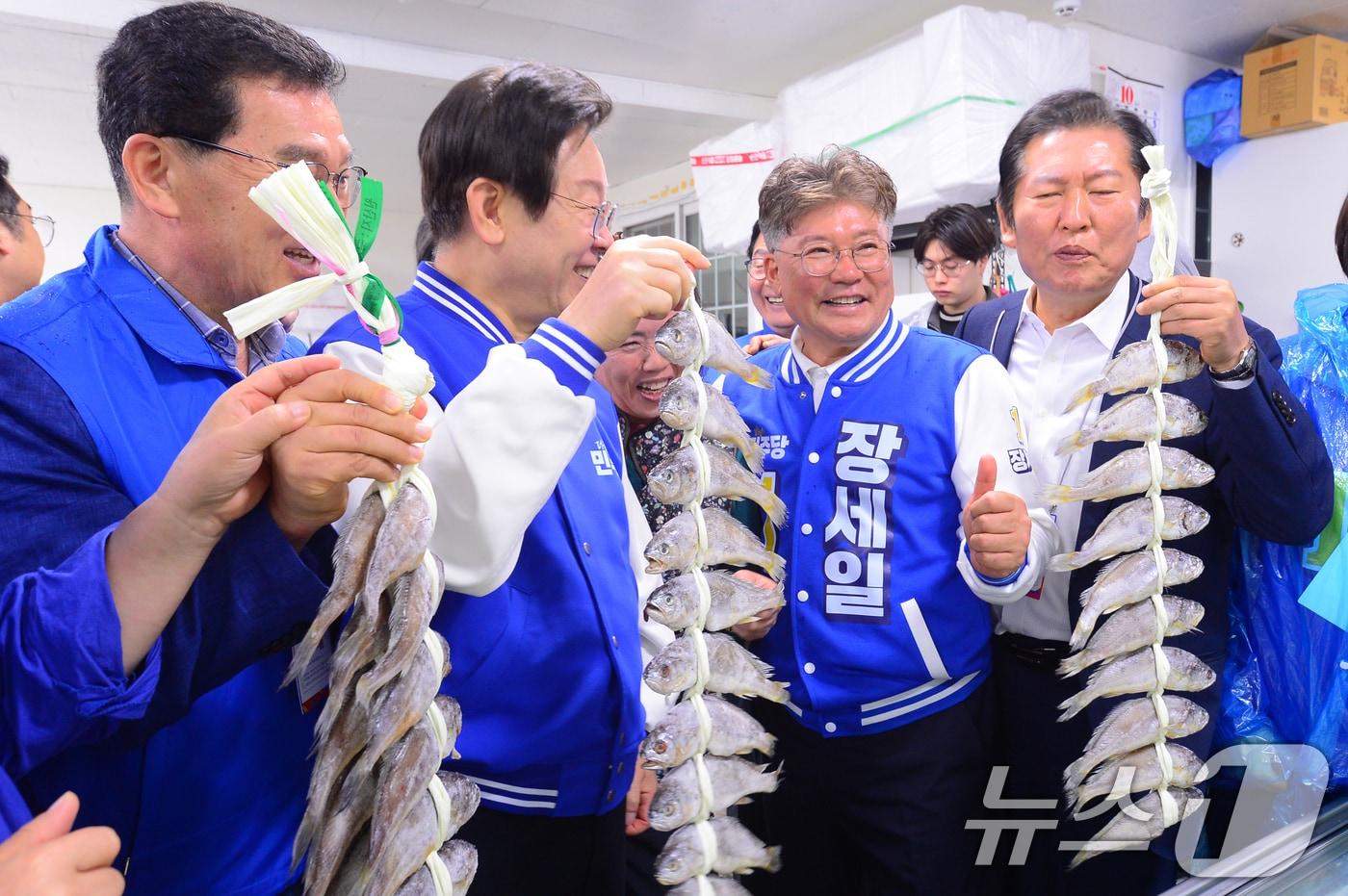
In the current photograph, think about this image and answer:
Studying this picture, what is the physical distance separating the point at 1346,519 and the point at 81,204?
1065 cm

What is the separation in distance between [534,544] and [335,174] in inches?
20.7

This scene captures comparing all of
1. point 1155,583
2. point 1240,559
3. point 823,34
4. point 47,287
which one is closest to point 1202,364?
point 1155,583

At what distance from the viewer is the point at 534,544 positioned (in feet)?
3.74

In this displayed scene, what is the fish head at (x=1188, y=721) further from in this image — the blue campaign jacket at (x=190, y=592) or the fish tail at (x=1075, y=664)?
the blue campaign jacket at (x=190, y=592)

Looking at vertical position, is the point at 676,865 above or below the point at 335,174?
below

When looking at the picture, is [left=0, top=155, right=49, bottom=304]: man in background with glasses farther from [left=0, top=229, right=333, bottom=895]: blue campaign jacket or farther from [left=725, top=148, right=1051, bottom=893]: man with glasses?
[left=725, top=148, right=1051, bottom=893]: man with glasses

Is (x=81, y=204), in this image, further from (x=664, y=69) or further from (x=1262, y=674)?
(x=1262, y=674)

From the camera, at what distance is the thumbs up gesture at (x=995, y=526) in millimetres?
1327

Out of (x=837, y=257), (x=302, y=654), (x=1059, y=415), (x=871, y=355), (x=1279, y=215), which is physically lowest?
(x=302, y=654)

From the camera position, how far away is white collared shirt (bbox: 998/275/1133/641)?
158cm

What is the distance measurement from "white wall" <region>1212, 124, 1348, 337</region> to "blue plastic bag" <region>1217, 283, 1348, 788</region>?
3912 millimetres

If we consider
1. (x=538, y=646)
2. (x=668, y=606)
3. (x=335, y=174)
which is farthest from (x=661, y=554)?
(x=335, y=174)

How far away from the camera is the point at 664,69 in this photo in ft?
17.8

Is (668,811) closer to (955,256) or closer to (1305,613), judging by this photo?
(1305,613)
